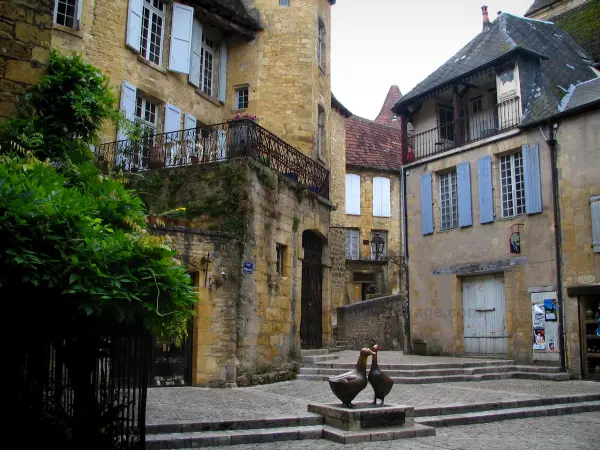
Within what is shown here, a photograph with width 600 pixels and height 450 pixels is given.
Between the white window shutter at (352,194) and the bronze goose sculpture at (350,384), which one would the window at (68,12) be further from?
the white window shutter at (352,194)

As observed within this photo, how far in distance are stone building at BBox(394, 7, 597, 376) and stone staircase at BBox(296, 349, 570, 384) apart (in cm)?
63

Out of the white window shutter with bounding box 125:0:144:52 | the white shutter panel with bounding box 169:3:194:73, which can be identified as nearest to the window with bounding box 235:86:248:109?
the white shutter panel with bounding box 169:3:194:73

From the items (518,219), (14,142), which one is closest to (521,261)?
(518,219)

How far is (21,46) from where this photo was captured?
6.45m

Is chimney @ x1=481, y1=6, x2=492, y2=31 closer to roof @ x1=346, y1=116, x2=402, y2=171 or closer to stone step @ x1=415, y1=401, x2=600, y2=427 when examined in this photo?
roof @ x1=346, y1=116, x2=402, y2=171

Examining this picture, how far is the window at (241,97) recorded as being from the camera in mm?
17156

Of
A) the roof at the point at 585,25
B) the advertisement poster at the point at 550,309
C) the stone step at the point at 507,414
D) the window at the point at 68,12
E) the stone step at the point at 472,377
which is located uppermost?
the roof at the point at 585,25

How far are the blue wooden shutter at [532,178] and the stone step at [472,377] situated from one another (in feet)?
12.5

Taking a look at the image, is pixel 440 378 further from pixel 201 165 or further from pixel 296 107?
pixel 296 107

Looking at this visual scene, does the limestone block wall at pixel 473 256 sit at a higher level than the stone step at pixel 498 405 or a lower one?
higher

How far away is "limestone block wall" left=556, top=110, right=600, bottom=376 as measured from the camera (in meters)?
13.2

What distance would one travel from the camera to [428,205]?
17453 millimetres

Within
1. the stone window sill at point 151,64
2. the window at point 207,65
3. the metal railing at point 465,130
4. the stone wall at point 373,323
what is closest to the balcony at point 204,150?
the stone window sill at point 151,64

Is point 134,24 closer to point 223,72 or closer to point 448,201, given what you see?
point 223,72
